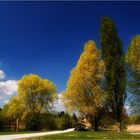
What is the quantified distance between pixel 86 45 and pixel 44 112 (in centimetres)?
2816

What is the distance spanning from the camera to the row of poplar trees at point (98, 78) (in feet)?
158

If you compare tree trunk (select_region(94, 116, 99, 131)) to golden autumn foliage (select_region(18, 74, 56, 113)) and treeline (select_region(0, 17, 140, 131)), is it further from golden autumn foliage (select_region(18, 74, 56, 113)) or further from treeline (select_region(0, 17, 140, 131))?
golden autumn foliage (select_region(18, 74, 56, 113))

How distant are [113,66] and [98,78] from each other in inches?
124

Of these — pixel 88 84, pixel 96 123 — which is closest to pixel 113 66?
pixel 88 84

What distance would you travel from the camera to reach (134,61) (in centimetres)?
4166

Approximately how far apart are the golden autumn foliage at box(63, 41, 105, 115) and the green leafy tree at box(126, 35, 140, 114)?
8.30m

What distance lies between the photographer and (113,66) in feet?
159

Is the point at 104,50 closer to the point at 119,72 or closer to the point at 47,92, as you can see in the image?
the point at 119,72

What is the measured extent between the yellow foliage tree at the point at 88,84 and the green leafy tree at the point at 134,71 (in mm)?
8302

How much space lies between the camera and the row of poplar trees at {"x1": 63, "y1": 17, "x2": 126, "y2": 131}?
48.2m

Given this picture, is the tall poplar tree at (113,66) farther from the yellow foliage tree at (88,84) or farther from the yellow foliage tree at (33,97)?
the yellow foliage tree at (33,97)

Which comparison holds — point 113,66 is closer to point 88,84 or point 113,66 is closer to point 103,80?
point 103,80

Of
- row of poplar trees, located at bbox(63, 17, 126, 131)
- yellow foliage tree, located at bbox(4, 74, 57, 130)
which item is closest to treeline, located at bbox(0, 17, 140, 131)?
row of poplar trees, located at bbox(63, 17, 126, 131)

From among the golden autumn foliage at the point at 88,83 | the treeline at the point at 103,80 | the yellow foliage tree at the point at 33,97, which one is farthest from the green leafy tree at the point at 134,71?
the yellow foliage tree at the point at 33,97
